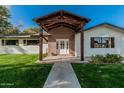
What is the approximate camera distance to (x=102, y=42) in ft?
66.4

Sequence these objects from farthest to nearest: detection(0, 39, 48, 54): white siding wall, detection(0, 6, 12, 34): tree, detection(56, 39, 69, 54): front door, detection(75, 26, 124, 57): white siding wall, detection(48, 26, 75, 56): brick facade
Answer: detection(0, 6, 12, 34): tree
detection(0, 39, 48, 54): white siding wall
detection(56, 39, 69, 54): front door
detection(48, 26, 75, 56): brick facade
detection(75, 26, 124, 57): white siding wall

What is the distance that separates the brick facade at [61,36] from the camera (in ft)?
74.5

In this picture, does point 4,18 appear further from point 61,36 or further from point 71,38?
point 71,38

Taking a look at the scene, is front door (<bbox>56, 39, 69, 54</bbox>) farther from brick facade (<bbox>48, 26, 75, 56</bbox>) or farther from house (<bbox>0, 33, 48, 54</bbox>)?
house (<bbox>0, 33, 48, 54</bbox>)

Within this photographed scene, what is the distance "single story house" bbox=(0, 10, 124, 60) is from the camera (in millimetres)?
15523

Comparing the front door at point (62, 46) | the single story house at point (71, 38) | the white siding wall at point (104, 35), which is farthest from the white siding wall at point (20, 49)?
the white siding wall at point (104, 35)

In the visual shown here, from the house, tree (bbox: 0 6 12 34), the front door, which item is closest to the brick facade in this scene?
the front door

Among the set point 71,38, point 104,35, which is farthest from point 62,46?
point 104,35

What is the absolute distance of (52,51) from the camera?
23203 mm

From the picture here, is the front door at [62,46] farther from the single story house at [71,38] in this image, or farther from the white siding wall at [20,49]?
the white siding wall at [20,49]

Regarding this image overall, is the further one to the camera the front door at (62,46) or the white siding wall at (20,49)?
the white siding wall at (20,49)

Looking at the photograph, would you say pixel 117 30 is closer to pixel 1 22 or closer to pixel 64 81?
pixel 64 81

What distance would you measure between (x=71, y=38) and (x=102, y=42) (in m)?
4.06

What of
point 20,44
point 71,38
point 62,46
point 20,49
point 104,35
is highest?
point 104,35
